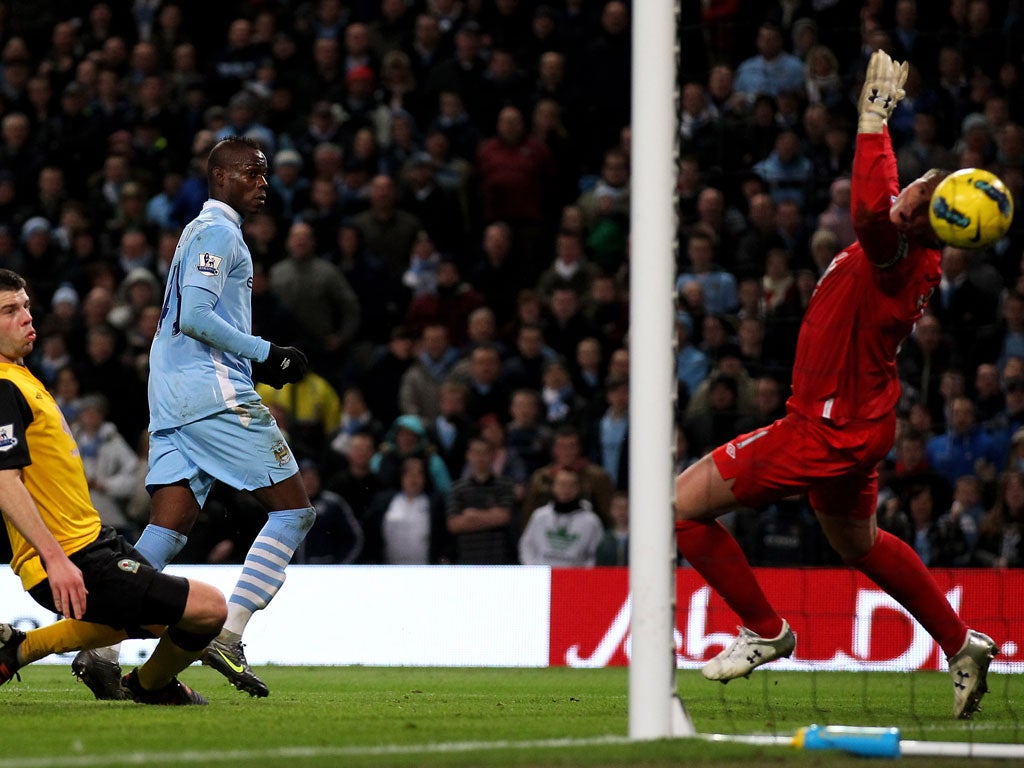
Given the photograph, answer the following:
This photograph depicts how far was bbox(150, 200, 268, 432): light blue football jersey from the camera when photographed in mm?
7207

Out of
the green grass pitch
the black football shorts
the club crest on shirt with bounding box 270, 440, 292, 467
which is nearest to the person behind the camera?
the green grass pitch

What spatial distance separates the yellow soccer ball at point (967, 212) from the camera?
244 inches

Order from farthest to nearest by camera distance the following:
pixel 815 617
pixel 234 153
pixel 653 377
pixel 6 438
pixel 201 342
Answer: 1. pixel 815 617
2. pixel 234 153
3. pixel 201 342
4. pixel 6 438
5. pixel 653 377

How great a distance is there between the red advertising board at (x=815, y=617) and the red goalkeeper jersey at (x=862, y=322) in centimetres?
357

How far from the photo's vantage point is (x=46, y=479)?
605 cm

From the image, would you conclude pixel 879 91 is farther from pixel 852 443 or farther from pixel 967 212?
pixel 852 443

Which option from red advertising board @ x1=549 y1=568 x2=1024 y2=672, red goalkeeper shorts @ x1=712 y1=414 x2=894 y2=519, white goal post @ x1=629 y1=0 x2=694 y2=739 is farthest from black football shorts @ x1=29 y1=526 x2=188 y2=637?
red advertising board @ x1=549 y1=568 x2=1024 y2=672

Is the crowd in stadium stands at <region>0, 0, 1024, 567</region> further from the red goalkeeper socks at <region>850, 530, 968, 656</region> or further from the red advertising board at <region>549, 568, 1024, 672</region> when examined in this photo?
the red goalkeeper socks at <region>850, 530, 968, 656</region>

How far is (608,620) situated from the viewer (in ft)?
36.2

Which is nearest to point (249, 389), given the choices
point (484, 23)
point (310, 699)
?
point (310, 699)

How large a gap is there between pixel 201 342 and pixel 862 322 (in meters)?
2.91

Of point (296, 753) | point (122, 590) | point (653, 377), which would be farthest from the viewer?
point (122, 590)

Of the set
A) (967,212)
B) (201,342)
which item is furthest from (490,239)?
(967,212)

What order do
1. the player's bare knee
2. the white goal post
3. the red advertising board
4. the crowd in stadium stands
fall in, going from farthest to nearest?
the crowd in stadium stands → the red advertising board → the player's bare knee → the white goal post
